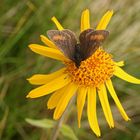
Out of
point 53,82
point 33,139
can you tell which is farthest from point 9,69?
point 53,82

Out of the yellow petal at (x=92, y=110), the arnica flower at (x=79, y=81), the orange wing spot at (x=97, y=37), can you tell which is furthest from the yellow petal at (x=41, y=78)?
the orange wing spot at (x=97, y=37)

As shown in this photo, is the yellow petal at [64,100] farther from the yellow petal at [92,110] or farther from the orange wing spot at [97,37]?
the orange wing spot at [97,37]

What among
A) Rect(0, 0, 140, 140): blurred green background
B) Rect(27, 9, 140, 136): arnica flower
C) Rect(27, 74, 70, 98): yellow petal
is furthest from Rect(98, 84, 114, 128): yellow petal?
Rect(0, 0, 140, 140): blurred green background

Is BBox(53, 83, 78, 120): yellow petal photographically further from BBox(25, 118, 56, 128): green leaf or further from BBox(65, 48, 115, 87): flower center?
BBox(25, 118, 56, 128): green leaf

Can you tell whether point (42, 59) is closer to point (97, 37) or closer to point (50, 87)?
point (50, 87)

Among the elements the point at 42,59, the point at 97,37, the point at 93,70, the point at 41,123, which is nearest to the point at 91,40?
the point at 97,37

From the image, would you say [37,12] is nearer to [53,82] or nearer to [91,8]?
[91,8]

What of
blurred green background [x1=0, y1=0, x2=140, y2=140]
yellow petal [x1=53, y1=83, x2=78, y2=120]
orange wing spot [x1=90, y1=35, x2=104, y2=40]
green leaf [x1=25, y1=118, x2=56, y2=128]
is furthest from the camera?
blurred green background [x1=0, y1=0, x2=140, y2=140]
